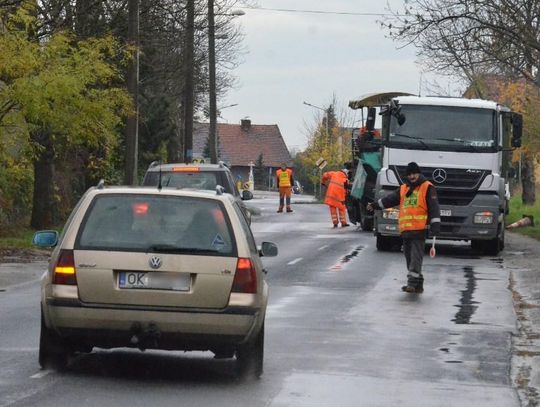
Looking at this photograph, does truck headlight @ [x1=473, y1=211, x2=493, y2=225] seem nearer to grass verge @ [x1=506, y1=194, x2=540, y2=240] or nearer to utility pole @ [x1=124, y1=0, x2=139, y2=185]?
grass verge @ [x1=506, y1=194, x2=540, y2=240]

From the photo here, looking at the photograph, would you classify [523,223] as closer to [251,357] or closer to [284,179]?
[284,179]

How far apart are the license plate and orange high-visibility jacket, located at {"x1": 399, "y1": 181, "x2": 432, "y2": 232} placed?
843 cm

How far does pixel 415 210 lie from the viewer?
57.8 feet

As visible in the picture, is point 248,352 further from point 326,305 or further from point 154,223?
point 326,305

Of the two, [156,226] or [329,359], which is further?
[329,359]

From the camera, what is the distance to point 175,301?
31.2 ft

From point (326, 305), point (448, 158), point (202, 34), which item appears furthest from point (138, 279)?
point (202, 34)

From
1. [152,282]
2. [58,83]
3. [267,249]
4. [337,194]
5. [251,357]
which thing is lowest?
[251,357]

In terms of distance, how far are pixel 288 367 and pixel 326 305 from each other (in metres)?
5.16

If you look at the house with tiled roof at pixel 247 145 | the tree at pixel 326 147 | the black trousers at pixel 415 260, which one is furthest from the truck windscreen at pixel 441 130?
the house with tiled roof at pixel 247 145

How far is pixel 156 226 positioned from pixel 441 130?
16132mm

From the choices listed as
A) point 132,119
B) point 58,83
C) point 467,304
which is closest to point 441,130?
point 58,83

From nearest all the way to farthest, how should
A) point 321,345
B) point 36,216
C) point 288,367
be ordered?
point 288,367 → point 321,345 → point 36,216

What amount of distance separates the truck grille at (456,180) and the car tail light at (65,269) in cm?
1612
